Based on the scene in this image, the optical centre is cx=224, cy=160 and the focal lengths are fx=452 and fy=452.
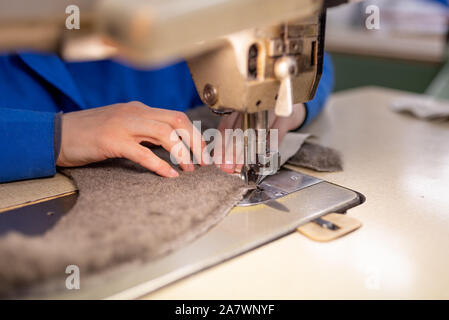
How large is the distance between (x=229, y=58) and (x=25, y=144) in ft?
1.41

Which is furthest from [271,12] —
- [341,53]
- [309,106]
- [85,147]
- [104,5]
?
[341,53]

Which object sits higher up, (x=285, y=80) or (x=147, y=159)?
(x=285, y=80)

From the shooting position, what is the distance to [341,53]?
2.72 meters

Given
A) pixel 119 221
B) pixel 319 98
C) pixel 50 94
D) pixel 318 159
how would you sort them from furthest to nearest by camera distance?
1. pixel 319 98
2. pixel 50 94
3. pixel 318 159
4. pixel 119 221

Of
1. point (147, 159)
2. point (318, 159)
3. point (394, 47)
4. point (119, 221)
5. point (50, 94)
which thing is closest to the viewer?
point (119, 221)

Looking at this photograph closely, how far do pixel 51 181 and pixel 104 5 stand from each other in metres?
0.48

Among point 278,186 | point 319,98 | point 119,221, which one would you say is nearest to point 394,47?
point 319,98

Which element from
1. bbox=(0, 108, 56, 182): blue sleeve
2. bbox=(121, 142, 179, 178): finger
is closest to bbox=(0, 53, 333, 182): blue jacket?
bbox=(0, 108, 56, 182): blue sleeve

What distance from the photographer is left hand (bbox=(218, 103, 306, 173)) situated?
82cm

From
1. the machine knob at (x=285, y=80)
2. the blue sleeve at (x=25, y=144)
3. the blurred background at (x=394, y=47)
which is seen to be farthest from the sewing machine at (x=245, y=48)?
the blurred background at (x=394, y=47)

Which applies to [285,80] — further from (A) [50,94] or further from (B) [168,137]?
(A) [50,94]

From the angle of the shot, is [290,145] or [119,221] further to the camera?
[290,145]

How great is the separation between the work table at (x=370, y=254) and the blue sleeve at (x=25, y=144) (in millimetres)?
401

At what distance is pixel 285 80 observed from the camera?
2.08 feet
